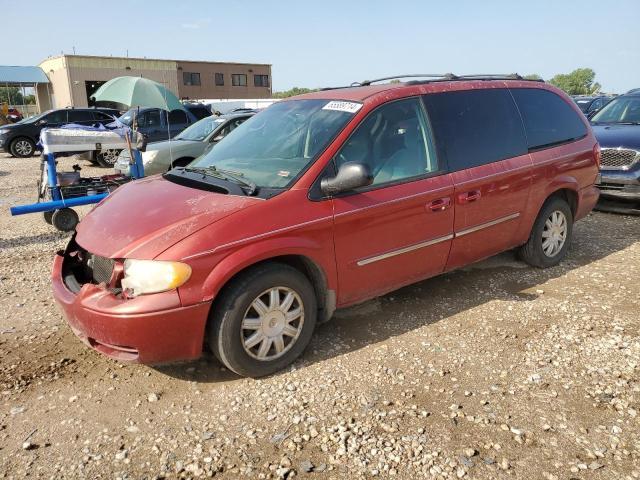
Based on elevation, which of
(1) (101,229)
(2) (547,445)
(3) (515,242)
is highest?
(1) (101,229)

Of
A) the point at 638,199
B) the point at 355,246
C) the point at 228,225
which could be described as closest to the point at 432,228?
the point at 355,246

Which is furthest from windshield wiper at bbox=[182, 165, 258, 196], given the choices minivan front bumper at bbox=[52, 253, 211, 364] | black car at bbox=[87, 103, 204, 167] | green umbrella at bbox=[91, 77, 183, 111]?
black car at bbox=[87, 103, 204, 167]

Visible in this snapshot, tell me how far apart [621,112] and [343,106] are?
717 centimetres

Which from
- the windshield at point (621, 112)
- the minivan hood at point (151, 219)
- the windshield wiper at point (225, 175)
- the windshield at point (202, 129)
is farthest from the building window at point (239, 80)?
the minivan hood at point (151, 219)

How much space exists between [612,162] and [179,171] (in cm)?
637

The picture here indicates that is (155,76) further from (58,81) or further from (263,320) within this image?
(263,320)

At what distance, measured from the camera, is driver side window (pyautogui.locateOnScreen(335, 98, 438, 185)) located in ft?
11.8

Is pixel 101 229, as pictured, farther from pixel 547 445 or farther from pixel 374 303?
pixel 547 445

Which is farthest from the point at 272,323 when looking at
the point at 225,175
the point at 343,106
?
the point at 343,106

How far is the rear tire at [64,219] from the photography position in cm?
682

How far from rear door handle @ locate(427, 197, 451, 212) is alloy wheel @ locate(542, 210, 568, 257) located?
63.4 inches

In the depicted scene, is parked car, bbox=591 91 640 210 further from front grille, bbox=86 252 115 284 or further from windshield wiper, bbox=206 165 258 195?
front grille, bbox=86 252 115 284

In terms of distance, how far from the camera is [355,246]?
11.5 feet

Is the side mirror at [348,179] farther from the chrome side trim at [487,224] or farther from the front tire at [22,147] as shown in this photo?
the front tire at [22,147]
